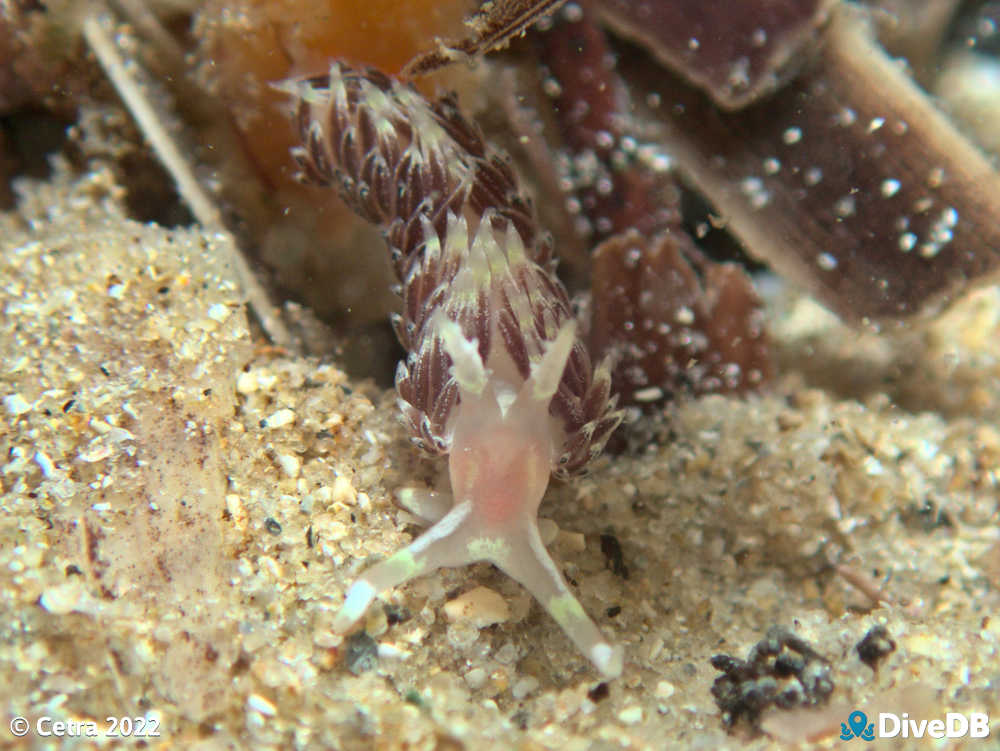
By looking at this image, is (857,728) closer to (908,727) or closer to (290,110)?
(908,727)

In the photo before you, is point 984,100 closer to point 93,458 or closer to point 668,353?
point 668,353

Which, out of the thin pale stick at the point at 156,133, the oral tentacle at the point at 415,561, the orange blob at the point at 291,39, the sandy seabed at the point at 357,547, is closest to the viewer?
the sandy seabed at the point at 357,547

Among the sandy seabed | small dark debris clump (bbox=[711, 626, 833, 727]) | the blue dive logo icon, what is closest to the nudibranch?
the sandy seabed

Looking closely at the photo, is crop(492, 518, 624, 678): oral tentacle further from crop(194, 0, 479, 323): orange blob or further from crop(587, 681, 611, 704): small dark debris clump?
crop(194, 0, 479, 323): orange blob

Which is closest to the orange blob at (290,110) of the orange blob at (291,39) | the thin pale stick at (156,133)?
the orange blob at (291,39)

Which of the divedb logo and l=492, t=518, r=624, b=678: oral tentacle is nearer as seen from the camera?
the divedb logo

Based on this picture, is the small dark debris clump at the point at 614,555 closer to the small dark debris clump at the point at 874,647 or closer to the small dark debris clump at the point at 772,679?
the small dark debris clump at the point at 772,679
